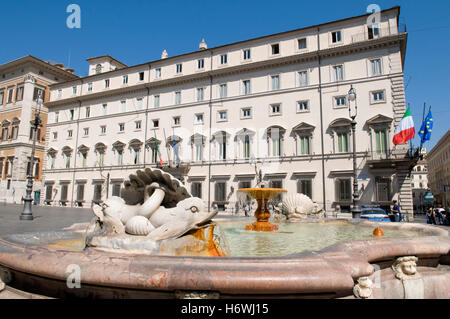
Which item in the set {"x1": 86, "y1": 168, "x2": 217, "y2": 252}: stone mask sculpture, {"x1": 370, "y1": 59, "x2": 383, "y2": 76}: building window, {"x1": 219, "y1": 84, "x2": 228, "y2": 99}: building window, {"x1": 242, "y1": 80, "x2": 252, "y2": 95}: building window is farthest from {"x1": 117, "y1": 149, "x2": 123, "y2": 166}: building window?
{"x1": 86, "y1": 168, "x2": 217, "y2": 252}: stone mask sculpture

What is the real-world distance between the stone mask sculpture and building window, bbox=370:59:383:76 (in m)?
25.8

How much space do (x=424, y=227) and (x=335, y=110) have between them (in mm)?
20339

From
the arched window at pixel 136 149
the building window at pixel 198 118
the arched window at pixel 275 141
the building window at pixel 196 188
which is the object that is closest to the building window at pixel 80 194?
the arched window at pixel 136 149

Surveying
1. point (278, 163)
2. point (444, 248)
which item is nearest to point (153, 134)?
point (278, 163)

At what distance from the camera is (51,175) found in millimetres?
39062

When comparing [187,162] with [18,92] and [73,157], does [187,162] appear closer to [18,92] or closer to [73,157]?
[73,157]

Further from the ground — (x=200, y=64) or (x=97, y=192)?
(x=200, y=64)

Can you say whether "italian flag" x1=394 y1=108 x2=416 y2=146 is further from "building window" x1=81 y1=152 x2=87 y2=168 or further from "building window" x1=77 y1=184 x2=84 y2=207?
"building window" x1=81 y1=152 x2=87 y2=168

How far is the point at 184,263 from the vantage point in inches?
91.7

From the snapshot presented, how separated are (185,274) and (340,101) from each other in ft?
86.2

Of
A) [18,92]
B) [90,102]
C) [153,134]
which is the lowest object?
[153,134]

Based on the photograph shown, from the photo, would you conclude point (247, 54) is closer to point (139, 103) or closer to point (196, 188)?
point (139, 103)

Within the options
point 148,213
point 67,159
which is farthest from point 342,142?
point 67,159

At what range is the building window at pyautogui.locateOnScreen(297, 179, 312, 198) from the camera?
25.3m
